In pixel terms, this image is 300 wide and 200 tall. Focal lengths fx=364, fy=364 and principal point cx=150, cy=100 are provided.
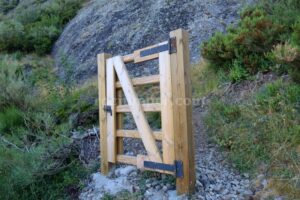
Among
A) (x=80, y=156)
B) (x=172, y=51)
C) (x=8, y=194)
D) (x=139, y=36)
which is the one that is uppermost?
(x=139, y=36)

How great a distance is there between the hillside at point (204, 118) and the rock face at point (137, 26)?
0.04m

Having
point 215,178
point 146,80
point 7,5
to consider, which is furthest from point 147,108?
point 7,5

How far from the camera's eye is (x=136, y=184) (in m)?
4.07

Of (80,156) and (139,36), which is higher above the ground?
(139,36)

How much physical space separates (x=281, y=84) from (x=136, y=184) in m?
2.24

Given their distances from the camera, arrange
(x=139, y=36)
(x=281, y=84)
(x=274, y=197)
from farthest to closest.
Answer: (x=139, y=36) < (x=281, y=84) < (x=274, y=197)

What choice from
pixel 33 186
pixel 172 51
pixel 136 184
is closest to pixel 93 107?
pixel 33 186

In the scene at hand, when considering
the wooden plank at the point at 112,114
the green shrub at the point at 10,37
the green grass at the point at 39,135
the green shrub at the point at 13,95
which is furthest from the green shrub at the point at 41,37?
the wooden plank at the point at 112,114

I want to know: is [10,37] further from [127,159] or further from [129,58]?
[127,159]

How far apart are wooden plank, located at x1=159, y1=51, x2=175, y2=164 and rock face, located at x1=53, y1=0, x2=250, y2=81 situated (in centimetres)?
344

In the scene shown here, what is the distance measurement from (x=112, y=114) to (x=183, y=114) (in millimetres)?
1234

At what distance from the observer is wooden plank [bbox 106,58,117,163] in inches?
179

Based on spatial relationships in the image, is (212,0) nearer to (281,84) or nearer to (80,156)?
(281,84)

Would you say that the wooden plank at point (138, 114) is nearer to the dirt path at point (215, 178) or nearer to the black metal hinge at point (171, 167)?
the black metal hinge at point (171, 167)
